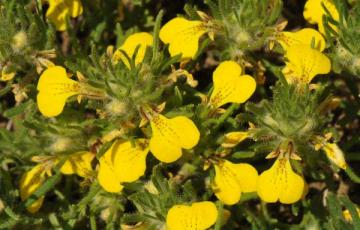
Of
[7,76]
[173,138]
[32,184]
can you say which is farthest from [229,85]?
[32,184]

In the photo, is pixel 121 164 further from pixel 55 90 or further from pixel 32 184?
pixel 32 184

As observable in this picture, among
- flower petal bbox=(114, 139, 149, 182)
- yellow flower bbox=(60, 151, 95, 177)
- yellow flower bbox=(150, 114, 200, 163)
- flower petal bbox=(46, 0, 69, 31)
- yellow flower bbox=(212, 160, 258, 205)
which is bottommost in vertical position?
yellow flower bbox=(60, 151, 95, 177)

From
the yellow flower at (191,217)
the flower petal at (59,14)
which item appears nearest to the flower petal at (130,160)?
the yellow flower at (191,217)

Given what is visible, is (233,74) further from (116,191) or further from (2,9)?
(2,9)

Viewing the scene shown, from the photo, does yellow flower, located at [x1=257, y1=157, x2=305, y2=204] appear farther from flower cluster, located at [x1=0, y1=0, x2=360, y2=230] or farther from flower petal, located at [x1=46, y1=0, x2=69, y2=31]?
flower petal, located at [x1=46, y1=0, x2=69, y2=31]

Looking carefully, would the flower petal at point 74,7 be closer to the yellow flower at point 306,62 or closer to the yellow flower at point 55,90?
the yellow flower at point 55,90

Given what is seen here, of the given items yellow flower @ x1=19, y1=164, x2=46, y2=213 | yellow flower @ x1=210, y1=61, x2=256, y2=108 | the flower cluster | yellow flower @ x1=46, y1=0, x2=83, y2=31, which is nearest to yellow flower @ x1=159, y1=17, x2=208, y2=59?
the flower cluster
